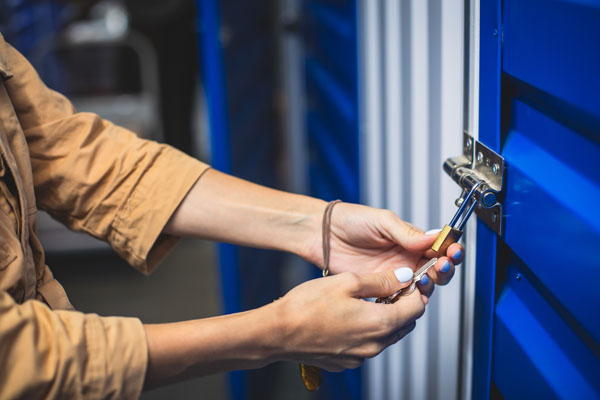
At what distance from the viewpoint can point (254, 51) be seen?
3385 mm

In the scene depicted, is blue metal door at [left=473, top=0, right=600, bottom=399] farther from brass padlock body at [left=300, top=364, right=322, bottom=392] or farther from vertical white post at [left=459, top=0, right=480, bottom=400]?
brass padlock body at [left=300, top=364, right=322, bottom=392]

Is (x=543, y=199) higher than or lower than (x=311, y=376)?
higher

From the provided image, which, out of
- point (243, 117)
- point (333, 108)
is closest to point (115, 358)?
point (333, 108)

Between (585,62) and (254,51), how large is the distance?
108 inches

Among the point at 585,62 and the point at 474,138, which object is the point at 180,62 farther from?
the point at 585,62

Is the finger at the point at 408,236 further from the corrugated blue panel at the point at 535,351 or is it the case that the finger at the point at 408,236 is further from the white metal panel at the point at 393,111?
the white metal panel at the point at 393,111

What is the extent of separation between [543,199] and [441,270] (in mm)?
259

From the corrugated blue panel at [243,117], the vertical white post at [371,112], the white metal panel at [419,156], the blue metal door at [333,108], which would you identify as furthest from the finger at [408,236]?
the corrugated blue panel at [243,117]

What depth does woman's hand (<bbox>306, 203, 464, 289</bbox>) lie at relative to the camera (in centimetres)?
124

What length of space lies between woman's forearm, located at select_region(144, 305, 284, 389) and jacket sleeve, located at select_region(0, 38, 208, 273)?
441 millimetres

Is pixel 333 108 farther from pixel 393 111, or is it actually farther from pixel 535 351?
pixel 535 351

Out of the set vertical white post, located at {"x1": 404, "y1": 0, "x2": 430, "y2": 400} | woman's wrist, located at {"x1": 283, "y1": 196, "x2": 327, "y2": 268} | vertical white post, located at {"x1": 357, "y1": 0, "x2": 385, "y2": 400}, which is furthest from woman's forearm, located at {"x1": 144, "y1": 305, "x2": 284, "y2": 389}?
vertical white post, located at {"x1": 357, "y1": 0, "x2": 385, "y2": 400}

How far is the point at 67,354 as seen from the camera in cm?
90

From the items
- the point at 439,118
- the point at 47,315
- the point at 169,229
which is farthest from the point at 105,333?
the point at 439,118
